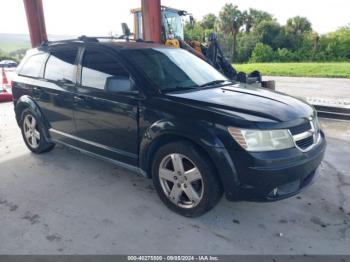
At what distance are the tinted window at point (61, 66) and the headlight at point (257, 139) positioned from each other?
90.1 inches

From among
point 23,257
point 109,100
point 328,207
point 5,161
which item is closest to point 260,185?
point 328,207

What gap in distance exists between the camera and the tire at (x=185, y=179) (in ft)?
9.31

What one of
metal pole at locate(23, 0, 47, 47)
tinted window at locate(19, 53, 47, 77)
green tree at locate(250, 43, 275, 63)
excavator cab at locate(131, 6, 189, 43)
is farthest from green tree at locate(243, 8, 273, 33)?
tinted window at locate(19, 53, 47, 77)

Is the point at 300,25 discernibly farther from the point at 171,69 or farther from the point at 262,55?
the point at 171,69

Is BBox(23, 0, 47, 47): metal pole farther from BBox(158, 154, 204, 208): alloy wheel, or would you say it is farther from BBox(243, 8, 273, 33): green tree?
BBox(243, 8, 273, 33): green tree

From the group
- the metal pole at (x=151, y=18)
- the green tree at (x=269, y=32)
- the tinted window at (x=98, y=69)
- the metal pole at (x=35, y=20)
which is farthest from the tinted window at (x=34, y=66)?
the green tree at (x=269, y=32)

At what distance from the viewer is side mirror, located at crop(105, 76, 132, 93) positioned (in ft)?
10.5

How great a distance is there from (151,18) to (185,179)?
4692 millimetres

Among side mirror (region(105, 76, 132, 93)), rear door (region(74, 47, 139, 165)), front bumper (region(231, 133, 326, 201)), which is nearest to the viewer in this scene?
front bumper (region(231, 133, 326, 201))

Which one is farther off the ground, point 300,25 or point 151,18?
point 300,25

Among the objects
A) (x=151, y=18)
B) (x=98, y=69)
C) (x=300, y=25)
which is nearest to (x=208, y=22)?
(x=300, y=25)

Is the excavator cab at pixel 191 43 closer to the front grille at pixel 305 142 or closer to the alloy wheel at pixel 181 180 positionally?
the front grille at pixel 305 142

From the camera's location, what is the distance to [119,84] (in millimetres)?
3201

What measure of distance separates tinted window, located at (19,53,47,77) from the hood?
2.36 m
